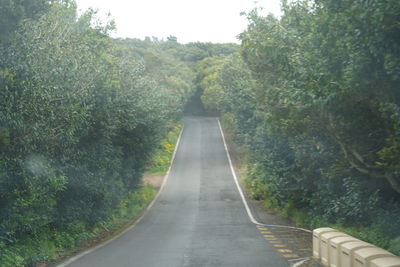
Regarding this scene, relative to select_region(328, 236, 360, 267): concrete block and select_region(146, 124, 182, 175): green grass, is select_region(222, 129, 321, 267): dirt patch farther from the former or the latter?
select_region(146, 124, 182, 175): green grass

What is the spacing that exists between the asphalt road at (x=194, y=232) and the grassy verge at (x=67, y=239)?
0.75 meters

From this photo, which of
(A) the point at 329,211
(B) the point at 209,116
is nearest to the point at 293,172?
(A) the point at 329,211

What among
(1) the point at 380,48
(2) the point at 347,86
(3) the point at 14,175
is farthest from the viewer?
(3) the point at 14,175

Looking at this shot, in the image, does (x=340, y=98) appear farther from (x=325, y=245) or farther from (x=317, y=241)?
(x=317, y=241)

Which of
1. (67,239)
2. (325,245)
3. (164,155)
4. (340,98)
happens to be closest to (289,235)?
(325,245)

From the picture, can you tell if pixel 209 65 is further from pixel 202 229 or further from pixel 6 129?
pixel 6 129

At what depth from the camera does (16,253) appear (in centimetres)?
1238

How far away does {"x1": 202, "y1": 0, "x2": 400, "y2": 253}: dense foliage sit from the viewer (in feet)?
31.7

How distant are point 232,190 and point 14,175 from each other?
24244 mm

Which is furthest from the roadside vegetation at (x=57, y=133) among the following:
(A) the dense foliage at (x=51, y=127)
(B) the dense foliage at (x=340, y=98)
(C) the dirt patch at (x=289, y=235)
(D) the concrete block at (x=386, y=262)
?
(D) the concrete block at (x=386, y=262)

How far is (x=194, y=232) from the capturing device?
20234 millimetres

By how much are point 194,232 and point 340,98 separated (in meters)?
10.7

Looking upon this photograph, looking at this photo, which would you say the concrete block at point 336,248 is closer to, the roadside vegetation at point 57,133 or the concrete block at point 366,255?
the concrete block at point 366,255

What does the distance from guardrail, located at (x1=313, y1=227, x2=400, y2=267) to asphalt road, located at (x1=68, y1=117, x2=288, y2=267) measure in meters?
1.06
